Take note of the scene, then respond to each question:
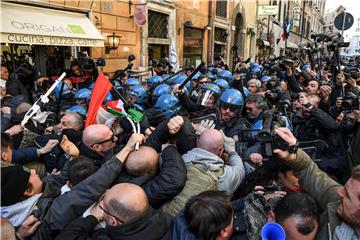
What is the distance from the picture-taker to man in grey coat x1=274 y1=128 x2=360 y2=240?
1.53 metres

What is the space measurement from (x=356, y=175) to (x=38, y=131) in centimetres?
330

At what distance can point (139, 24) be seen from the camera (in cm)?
1080

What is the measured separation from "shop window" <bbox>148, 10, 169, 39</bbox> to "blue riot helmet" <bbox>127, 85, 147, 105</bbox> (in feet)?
24.4

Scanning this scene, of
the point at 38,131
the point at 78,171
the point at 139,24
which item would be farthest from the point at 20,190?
the point at 139,24

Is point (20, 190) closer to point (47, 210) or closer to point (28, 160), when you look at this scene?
point (47, 210)

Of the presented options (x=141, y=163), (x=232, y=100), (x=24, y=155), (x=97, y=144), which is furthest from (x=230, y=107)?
(x=24, y=155)

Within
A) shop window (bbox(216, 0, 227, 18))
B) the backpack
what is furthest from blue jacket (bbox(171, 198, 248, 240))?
shop window (bbox(216, 0, 227, 18))

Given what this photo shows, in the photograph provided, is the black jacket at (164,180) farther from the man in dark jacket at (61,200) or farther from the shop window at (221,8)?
the shop window at (221,8)

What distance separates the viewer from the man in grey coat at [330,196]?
1525 mm

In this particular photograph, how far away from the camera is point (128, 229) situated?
1.66 metres

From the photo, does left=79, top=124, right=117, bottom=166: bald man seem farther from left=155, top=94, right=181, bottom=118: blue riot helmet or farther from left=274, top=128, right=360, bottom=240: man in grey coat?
left=155, top=94, right=181, bottom=118: blue riot helmet

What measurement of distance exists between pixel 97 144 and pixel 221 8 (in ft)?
57.8

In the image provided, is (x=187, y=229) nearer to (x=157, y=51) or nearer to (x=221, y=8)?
(x=157, y=51)

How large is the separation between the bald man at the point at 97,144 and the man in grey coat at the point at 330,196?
1.37m
